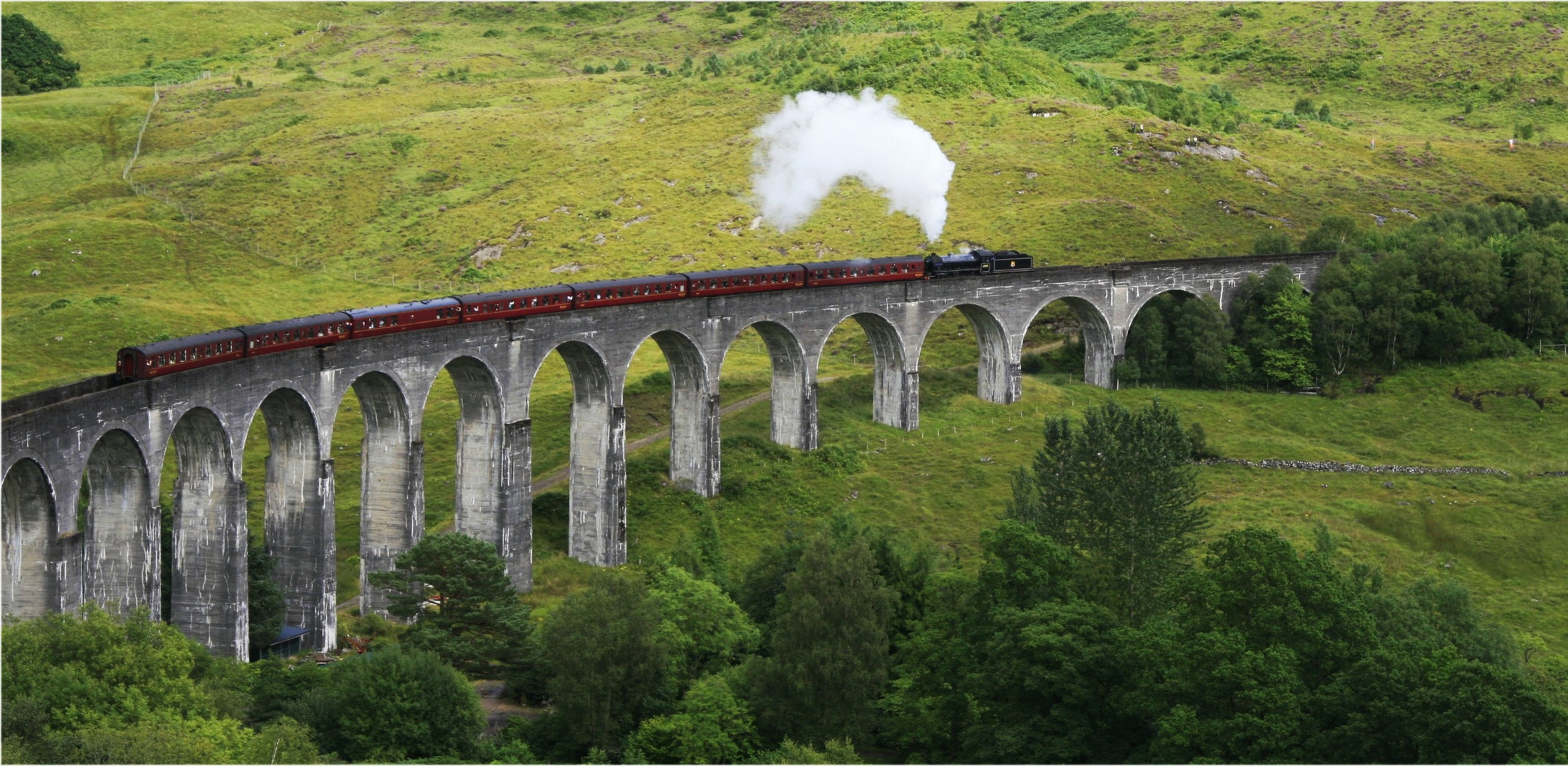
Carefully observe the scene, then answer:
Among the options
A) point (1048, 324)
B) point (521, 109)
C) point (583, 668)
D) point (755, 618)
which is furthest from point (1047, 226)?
point (583, 668)

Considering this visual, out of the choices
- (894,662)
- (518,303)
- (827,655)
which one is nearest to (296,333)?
(518,303)

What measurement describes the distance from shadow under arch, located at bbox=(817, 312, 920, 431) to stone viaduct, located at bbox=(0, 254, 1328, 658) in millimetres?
129

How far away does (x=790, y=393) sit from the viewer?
300 feet

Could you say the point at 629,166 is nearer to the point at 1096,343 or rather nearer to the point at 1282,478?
the point at 1096,343

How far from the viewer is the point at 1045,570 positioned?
59.2 metres

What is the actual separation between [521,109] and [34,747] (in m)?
117

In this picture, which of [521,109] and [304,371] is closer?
[304,371]

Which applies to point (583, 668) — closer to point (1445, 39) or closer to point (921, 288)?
point (921, 288)

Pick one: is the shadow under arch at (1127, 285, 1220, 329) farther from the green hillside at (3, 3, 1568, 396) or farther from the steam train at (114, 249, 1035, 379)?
the green hillside at (3, 3, 1568, 396)

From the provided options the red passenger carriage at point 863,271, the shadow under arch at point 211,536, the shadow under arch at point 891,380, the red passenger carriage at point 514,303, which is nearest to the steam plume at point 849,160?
the shadow under arch at point 891,380

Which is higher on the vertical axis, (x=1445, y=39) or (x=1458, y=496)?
(x=1445, y=39)

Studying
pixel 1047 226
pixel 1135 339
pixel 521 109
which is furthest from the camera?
pixel 521 109

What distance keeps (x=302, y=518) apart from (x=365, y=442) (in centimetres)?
526

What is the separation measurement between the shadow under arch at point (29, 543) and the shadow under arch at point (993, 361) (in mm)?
56838
